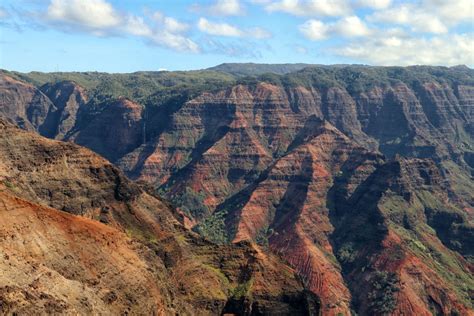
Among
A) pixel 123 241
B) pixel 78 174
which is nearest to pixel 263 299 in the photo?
pixel 123 241

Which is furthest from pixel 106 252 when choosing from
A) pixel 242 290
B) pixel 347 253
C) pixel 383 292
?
pixel 347 253

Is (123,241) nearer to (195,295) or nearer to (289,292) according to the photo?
(195,295)

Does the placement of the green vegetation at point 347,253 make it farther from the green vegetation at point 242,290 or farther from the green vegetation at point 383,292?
the green vegetation at point 242,290

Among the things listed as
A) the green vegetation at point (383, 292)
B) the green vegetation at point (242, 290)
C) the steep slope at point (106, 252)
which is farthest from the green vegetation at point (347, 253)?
the green vegetation at point (242, 290)

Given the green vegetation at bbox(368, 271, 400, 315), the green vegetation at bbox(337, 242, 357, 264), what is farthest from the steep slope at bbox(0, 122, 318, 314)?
the green vegetation at bbox(337, 242, 357, 264)

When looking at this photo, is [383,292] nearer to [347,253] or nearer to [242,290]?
[347,253]

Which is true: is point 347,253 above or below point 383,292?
above
